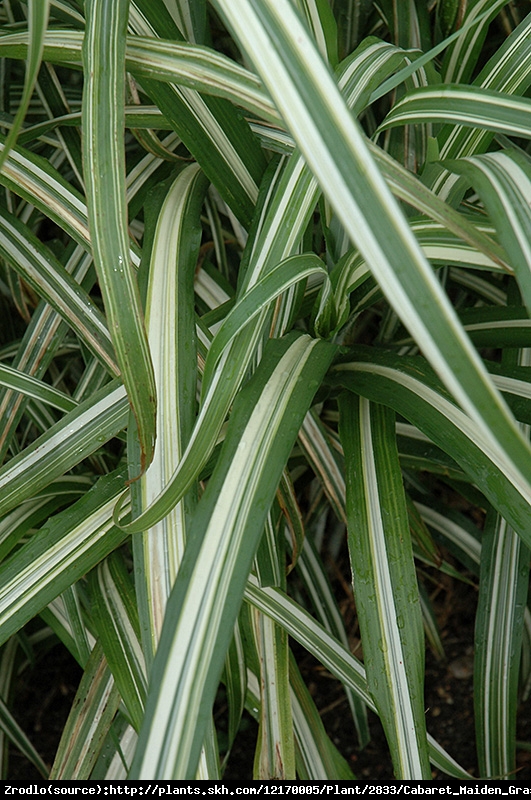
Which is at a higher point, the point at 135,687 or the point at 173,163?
the point at 173,163

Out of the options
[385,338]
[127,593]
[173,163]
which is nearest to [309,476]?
[385,338]

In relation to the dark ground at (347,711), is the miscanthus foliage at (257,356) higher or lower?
higher

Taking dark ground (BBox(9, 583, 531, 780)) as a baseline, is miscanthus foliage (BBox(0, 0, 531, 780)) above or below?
above

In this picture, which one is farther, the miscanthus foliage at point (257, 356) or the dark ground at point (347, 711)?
the dark ground at point (347, 711)

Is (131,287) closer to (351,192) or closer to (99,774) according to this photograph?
(351,192)

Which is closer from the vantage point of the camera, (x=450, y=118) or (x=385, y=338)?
(x=450, y=118)

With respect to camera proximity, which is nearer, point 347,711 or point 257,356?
point 257,356

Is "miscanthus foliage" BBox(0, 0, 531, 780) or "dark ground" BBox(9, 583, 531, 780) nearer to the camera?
"miscanthus foliage" BBox(0, 0, 531, 780)

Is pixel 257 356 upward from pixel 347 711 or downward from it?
upward
